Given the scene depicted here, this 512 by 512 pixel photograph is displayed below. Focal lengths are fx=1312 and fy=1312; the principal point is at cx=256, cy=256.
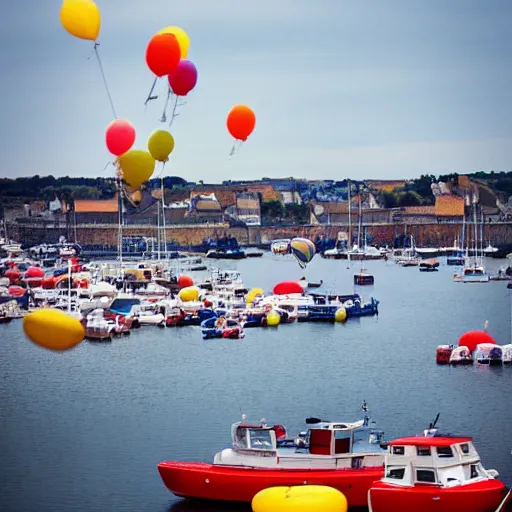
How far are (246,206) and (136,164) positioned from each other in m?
39.3

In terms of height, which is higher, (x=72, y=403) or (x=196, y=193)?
(x=196, y=193)

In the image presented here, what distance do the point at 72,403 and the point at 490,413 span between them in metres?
3.56

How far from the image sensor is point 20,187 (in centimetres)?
3700

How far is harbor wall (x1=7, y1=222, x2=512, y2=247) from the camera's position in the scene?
130ft

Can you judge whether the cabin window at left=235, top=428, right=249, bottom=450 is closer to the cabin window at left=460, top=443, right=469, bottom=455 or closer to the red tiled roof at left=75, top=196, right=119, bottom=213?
the cabin window at left=460, top=443, right=469, bottom=455

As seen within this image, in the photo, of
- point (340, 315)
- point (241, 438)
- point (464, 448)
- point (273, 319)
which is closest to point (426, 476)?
point (464, 448)

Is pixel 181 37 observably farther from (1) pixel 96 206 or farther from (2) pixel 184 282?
(1) pixel 96 206

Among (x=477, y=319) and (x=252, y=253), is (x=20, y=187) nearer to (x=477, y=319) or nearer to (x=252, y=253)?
(x=252, y=253)

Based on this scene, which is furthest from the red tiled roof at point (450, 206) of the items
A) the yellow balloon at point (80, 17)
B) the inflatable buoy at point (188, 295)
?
the yellow balloon at point (80, 17)

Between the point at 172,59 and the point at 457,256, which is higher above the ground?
the point at 172,59

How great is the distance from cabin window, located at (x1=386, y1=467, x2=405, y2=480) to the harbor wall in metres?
31.3

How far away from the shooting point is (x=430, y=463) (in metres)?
7.10

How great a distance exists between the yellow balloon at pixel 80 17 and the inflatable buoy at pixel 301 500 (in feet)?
10.1

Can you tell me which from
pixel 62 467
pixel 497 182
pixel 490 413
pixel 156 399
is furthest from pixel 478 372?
pixel 497 182
